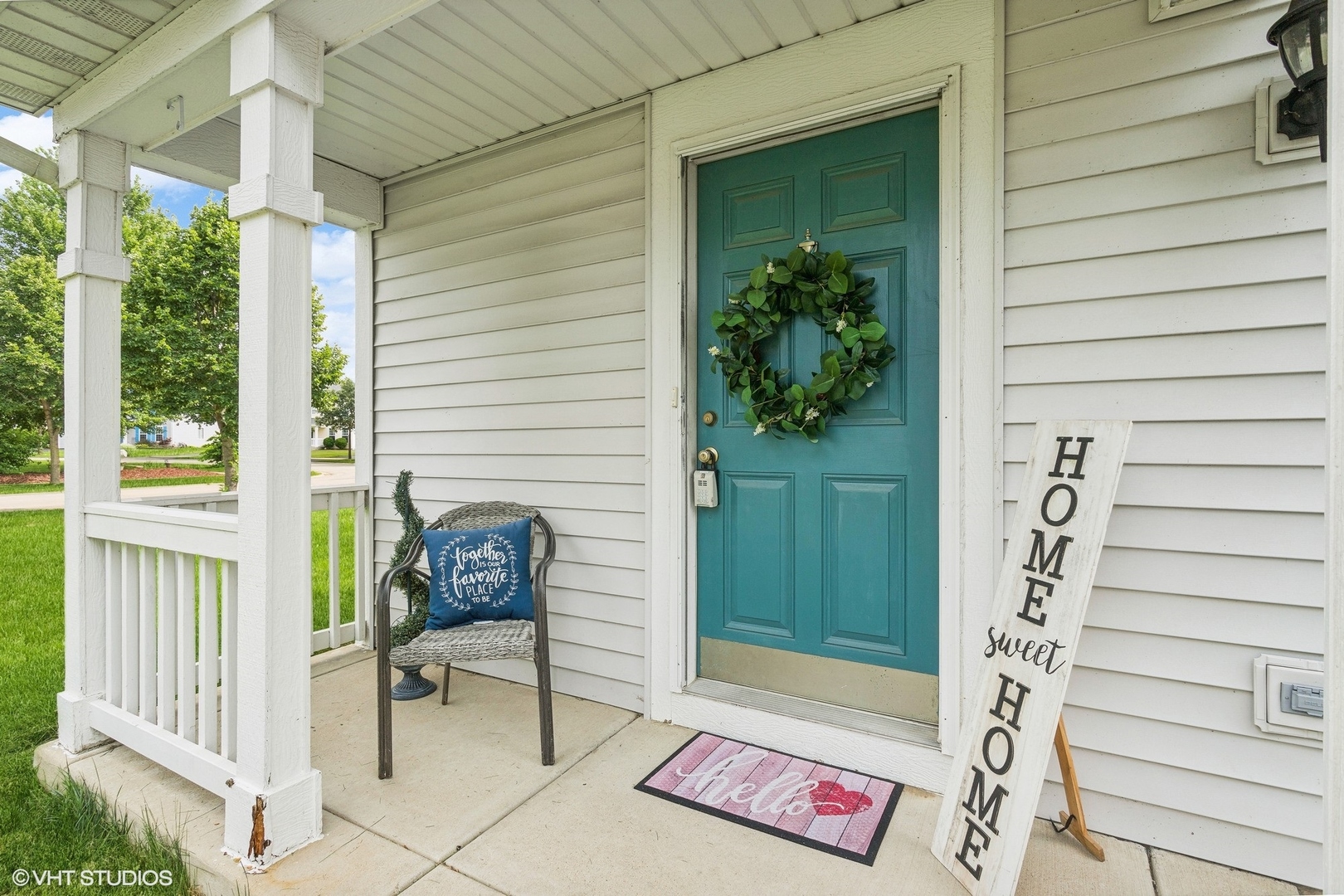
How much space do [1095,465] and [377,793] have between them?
2145 millimetres

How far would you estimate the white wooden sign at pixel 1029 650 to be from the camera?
4.41 feet

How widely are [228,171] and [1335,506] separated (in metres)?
3.62

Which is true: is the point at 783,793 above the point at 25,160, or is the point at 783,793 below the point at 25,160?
below

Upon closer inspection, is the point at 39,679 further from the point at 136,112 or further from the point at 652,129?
the point at 652,129

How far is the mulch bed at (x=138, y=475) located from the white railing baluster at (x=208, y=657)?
11.4m

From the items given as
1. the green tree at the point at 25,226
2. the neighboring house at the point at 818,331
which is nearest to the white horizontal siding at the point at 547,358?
the neighboring house at the point at 818,331

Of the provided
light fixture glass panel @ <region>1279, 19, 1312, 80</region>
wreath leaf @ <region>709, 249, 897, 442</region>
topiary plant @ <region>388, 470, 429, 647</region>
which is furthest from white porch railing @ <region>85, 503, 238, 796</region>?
light fixture glass panel @ <region>1279, 19, 1312, 80</region>

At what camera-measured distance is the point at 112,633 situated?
2.11 m

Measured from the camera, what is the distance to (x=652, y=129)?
2320 mm

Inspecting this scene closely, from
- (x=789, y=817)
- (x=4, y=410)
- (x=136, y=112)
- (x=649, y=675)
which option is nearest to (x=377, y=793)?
(x=649, y=675)

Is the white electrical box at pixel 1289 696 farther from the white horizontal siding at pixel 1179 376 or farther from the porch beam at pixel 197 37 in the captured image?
the porch beam at pixel 197 37

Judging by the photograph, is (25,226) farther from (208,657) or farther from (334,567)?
(208,657)

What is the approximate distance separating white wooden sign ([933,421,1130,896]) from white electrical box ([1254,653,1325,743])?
0.45 m

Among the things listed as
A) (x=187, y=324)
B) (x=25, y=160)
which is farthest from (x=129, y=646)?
(x=187, y=324)
